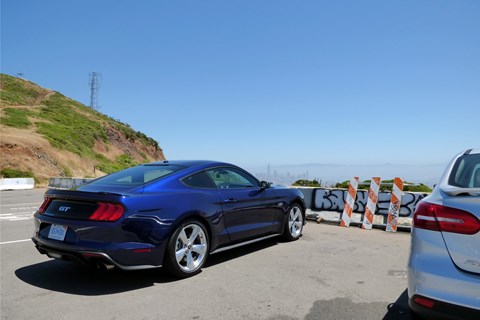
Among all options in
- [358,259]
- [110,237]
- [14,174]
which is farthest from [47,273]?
[14,174]

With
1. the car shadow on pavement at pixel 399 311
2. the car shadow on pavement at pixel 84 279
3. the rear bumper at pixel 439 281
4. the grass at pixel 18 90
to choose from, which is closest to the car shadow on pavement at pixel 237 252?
the car shadow on pavement at pixel 84 279

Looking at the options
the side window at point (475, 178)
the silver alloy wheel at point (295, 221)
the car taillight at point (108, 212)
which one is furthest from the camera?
the silver alloy wheel at point (295, 221)

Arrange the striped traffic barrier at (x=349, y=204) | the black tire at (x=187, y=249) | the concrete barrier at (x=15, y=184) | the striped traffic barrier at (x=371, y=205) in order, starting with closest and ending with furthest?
the black tire at (x=187, y=249) < the striped traffic barrier at (x=371, y=205) < the striped traffic barrier at (x=349, y=204) < the concrete barrier at (x=15, y=184)

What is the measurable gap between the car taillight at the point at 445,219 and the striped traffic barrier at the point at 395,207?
5969 mm

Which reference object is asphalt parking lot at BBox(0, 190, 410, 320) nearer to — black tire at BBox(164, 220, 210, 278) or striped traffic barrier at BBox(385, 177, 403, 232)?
black tire at BBox(164, 220, 210, 278)

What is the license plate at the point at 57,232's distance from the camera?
4531 mm

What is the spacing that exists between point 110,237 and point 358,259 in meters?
3.73

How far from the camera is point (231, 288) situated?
15.2 ft

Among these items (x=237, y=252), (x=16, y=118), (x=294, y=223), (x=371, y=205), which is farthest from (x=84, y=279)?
(x=16, y=118)

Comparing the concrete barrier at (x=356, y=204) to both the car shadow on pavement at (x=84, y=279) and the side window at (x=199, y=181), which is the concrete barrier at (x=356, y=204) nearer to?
the side window at (x=199, y=181)

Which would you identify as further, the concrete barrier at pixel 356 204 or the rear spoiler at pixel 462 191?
the concrete barrier at pixel 356 204

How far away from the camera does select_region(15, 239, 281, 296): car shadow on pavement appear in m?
4.59

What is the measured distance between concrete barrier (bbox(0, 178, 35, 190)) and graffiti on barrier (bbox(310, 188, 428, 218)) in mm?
21480

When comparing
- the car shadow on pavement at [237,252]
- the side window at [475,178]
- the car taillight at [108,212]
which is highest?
the side window at [475,178]
